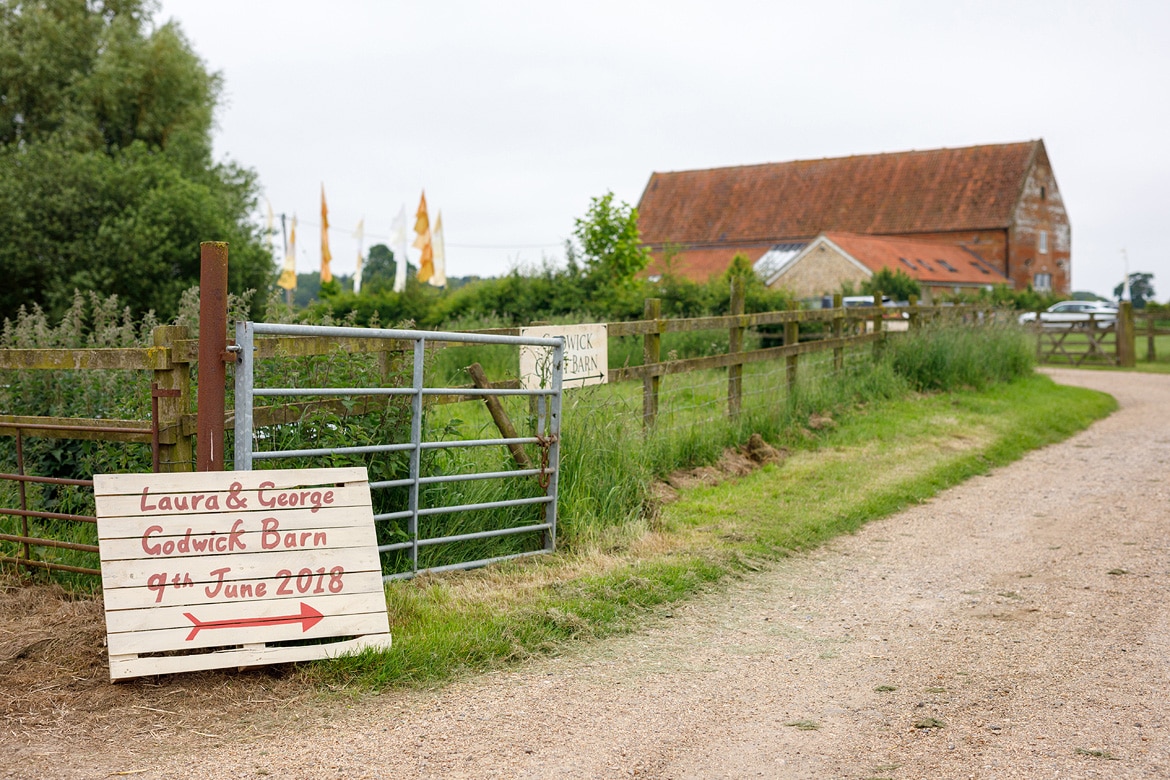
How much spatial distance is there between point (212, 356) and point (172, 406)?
1.98 ft

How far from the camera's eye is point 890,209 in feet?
189

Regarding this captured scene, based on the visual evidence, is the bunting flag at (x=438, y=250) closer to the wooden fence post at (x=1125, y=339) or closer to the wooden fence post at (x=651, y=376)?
the wooden fence post at (x=1125, y=339)

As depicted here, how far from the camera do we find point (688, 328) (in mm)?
11203

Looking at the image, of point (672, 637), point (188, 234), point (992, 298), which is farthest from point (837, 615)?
point (992, 298)

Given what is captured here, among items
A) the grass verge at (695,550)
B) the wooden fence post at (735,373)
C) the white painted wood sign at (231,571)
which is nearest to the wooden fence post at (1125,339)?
the grass verge at (695,550)

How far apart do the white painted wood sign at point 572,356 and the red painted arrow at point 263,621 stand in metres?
2.90

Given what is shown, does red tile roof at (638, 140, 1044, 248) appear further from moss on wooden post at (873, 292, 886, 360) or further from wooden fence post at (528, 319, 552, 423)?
wooden fence post at (528, 319, 552, 423)

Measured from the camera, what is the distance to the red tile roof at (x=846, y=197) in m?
56.0

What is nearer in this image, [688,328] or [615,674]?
[615,674]

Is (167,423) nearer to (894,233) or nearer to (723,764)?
(723,764)

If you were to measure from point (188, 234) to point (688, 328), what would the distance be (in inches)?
851

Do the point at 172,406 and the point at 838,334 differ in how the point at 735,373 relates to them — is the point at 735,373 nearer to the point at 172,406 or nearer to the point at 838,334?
the point at 838,334

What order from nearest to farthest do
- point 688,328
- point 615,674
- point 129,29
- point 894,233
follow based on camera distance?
point 615,674 < point 688,328 < point 129,29 < point 894,233

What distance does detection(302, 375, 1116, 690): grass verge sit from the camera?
532 centimetres
